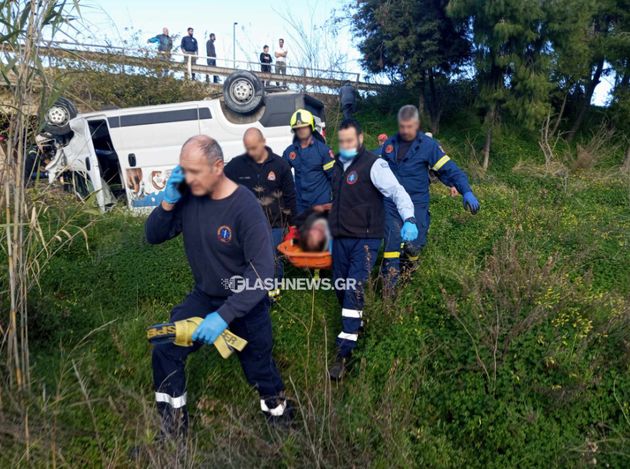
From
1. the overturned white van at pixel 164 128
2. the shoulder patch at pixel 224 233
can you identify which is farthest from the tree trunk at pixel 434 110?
the shoulder patch at pixel 224 233

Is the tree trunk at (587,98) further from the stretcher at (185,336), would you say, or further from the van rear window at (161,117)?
the stretcher at (185,336)

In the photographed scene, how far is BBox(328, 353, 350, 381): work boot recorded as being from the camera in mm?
3186

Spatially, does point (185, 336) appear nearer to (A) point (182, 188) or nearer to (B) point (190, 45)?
(A) point (182, 188)

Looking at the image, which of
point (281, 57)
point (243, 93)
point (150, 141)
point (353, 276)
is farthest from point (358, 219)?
point (281, 57)

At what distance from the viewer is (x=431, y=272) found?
4227 millimetres

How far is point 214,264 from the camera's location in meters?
2.48

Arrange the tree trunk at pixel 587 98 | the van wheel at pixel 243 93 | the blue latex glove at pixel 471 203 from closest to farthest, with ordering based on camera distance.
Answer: the blue latex glove at pixel 471 203, the van wheel at pixel 243 93, the tree trunk at pixel 587 98

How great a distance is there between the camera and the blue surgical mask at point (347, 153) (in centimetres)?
313

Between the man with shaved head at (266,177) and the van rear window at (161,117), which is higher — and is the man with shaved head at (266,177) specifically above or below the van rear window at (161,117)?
below

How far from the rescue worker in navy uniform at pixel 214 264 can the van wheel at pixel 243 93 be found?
15.6ft

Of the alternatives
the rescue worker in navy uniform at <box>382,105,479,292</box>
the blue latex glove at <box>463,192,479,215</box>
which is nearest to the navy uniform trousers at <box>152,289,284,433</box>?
the rescue worker in navy uniform at <box>382,105,479,292</box>

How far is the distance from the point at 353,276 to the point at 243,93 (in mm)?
4574

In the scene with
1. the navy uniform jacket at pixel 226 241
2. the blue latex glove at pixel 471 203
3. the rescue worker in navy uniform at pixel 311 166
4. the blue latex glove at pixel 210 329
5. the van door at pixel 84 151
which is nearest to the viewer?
the blue latex glove at pixel 210 329

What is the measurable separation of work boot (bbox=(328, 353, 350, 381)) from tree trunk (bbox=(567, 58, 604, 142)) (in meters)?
12.5
